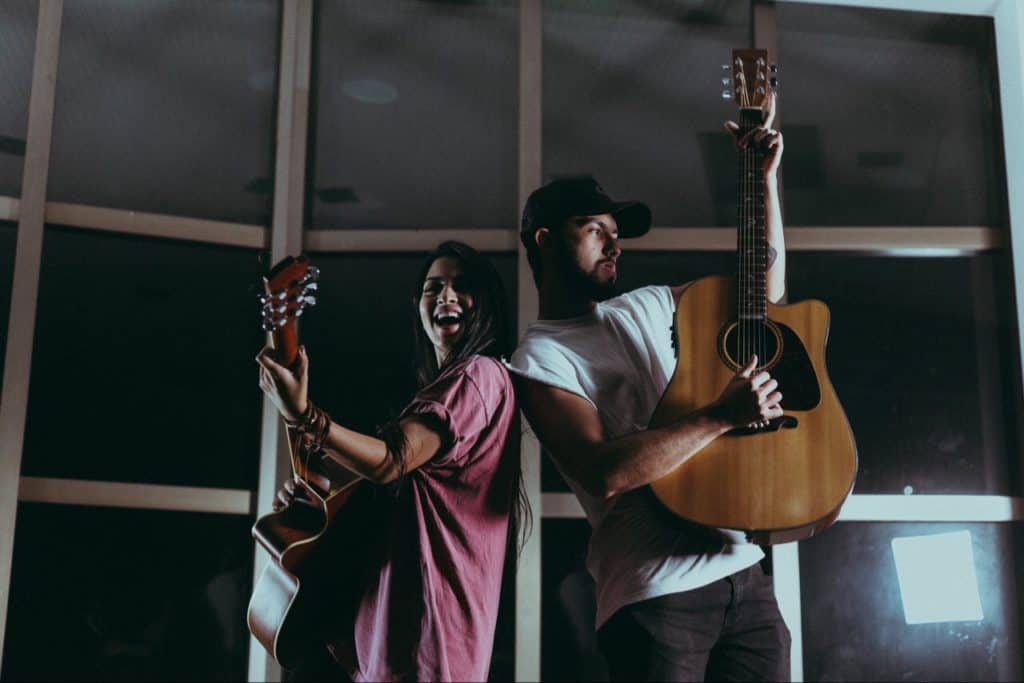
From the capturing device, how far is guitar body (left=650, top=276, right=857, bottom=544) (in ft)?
6.09

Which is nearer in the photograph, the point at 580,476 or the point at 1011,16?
the point at 580,476

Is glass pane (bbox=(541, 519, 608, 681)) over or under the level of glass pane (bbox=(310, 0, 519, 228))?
under

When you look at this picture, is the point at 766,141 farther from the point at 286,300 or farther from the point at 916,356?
the point at 916,356

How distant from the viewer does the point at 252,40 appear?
3006 millimetres

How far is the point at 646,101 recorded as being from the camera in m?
3.00

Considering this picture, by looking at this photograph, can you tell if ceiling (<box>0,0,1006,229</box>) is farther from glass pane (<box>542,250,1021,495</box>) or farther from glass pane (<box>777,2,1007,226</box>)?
glass pane (<box>542,250,1021,495</box>)

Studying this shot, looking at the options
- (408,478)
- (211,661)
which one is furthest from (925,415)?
(211,661)

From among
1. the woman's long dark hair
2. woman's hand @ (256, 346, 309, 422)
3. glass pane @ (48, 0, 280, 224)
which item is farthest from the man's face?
glass pane @ (48, 0, 280, 224)

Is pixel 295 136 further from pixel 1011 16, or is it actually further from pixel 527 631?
pixel 1011 16

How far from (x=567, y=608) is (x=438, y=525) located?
1.00 metres

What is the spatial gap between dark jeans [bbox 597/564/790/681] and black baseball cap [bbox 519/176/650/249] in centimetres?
69

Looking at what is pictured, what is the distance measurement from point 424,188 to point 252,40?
609 millimetres

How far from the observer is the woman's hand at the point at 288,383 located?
161 cm

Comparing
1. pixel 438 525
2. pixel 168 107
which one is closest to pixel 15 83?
pixel 168 107
